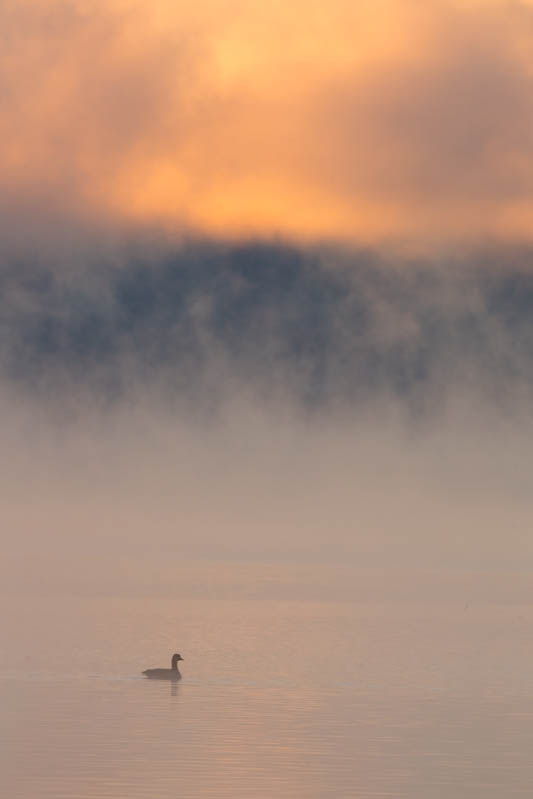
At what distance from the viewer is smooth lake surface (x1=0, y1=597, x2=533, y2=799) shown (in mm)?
57125

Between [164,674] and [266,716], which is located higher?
[164,674]

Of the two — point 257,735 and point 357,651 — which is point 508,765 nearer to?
point 257,735

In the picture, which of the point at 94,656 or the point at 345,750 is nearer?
the point at 345,750

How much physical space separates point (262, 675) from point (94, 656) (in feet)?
44.9

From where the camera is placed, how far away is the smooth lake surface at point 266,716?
57.1m

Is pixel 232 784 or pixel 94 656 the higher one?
pixel 94 656

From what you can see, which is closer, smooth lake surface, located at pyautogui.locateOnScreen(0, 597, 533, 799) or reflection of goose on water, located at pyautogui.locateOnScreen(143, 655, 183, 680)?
smooth lake surface, located at pyautogui.locateOnScreen(0, 597, 533, 799)

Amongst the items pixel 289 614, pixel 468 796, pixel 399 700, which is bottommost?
pixel 468 796

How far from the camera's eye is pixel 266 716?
72.0 metres

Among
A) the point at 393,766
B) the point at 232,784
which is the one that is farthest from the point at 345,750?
the point at 232,784

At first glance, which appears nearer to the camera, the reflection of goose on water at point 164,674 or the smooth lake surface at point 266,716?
the smooth lake surface at point 266,716

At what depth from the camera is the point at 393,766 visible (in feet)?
198

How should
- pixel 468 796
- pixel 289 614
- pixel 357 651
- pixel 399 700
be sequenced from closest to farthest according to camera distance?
pixel 468 796 → pixel 399 700 → pixel 357 651 → pixel 289 614

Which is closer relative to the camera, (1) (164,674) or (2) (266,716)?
(2) (266,716)
